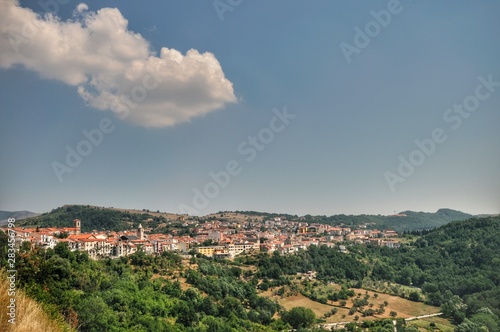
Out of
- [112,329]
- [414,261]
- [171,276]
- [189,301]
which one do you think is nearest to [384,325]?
[189,301]

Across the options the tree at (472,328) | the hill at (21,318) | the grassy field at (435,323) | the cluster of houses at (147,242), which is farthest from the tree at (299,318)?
the hill at (21,318)

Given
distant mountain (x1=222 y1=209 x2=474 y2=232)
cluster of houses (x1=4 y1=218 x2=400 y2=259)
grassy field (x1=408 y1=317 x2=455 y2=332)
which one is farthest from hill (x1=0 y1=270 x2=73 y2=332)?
distant mountain (x1=222 y1=209 x2=474 y2=232)

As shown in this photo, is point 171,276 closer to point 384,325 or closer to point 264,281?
point 264,281

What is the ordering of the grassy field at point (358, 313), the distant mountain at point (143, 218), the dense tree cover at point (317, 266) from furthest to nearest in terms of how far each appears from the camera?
1. the distant mountain at point (143, 218)
2. the dense tree cover at point (317, 266)
3. the grassy field at point (358, 313)

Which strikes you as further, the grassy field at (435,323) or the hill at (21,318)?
the grassy field at (435,323)

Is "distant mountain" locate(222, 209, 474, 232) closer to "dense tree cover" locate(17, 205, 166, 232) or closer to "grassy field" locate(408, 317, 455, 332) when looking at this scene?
"dense tree cover" locate(17, 205, 166, 232)

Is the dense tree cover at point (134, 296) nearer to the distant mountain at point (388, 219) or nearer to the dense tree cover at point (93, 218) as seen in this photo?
the dense tree cover at point (93, 218)

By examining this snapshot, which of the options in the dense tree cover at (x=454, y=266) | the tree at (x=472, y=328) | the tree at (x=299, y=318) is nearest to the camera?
the tree at (x=472, y=328)

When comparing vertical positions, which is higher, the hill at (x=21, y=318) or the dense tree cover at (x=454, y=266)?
the hill at (x=21, y=318)

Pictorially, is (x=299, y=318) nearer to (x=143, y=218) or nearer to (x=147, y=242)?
(x=147, y=242)

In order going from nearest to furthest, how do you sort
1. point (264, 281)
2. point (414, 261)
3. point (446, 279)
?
point (264, 281) → point (446, 279) → point (414, 261)
